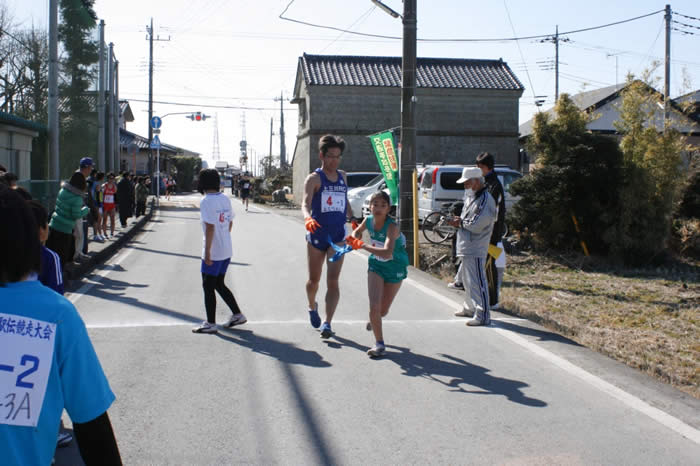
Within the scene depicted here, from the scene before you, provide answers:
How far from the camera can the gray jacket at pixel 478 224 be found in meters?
6.81

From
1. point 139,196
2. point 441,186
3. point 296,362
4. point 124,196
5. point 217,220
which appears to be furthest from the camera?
point 139,196

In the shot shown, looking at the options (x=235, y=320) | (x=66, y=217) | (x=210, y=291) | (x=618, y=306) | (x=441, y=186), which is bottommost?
(x=618, y=306)

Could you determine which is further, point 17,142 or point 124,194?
point 124,194

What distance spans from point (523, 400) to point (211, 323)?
3.20 m

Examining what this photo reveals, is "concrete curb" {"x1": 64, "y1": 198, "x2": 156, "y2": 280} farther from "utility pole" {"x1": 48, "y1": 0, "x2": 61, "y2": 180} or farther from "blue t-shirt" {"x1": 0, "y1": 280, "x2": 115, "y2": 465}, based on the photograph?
"blue t-shirt" {"x1": 0, "y1": 280, "x2": 115, "y2": 465}

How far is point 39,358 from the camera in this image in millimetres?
1808

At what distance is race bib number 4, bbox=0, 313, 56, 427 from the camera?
1.79 m

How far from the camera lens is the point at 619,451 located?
375 centimetres

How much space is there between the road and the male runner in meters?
0.64

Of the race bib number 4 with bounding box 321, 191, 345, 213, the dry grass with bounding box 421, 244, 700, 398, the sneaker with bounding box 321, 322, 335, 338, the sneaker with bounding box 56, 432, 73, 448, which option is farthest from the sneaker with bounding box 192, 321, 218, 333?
the dry grass with bounding box 421, 244, 700, 398

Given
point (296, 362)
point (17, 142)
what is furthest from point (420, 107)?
point (296, 362)

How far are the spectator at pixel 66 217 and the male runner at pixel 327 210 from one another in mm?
3910

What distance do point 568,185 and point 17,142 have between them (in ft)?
38.9

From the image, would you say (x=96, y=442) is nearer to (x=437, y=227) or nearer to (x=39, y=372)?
(x=39, y=372)
